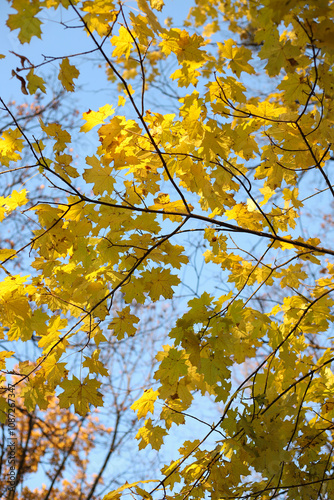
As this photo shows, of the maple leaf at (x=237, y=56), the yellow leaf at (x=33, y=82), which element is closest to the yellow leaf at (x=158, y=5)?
the maple leaf at (x=237, y=56)

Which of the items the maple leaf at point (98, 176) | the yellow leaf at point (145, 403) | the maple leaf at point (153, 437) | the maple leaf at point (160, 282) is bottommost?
the maple leaf at point (153, 437)

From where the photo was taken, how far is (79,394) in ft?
6.31

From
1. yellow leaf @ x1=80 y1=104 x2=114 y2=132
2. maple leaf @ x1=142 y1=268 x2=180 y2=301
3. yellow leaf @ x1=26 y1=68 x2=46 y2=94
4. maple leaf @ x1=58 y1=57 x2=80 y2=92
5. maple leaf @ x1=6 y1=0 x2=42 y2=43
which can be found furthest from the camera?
maple leaf @ x1=142 y1=268 x2=180 y2=301

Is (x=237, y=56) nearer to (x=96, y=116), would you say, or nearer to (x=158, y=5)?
(x=158, y=5)

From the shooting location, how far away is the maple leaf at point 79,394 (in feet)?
6.25

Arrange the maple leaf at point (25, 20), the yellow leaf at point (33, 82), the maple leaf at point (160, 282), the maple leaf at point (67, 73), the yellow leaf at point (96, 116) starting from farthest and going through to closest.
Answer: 1. the maple leaf at point (160, 282)
2. the yellow leaf at point (96, 116)
3. the maple leaf at point (67, 73)
4. the yellow leaf at point (33, 82)
5. the maple leaf at point (25, 20)

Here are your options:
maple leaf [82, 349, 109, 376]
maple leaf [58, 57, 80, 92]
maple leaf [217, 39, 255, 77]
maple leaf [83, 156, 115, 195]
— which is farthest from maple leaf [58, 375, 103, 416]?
maple leaf [217, 39, 255, 77]

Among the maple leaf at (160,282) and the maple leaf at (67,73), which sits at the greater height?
the maple leaf at (67,73)

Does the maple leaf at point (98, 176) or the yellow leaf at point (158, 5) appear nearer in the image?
the yellow leaf at point (158, 5)

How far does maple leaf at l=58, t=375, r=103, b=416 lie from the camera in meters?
1.91

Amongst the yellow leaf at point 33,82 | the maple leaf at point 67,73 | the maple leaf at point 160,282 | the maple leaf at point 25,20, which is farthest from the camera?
the maple leaf at point 160,282

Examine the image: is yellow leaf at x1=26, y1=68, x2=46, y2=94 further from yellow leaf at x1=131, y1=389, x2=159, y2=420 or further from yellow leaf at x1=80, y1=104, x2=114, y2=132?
yellow leaf at x1=131, y1=389, x2=159, y2=420

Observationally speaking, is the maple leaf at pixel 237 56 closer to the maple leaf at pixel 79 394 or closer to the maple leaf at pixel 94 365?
the maple leaf at pixel 94 365

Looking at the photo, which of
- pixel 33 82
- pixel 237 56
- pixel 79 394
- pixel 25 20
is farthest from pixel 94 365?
pixel 237 56
